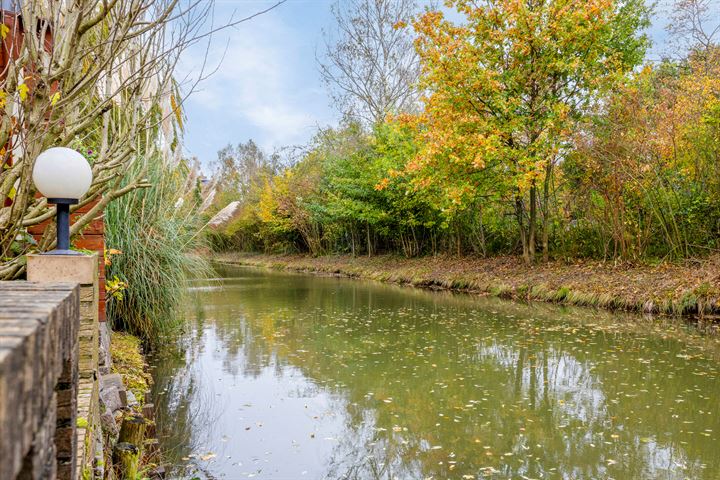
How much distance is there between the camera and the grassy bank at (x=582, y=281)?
1024 centimetres

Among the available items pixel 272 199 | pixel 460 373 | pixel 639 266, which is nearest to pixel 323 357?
pixel 460 373

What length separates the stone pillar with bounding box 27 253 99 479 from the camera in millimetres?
1202

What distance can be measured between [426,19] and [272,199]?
2027 cm

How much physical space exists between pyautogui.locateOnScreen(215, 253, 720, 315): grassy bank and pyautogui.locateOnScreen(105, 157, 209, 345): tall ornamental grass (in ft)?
8.03

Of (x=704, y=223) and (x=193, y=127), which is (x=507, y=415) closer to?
(x=193, y=127)

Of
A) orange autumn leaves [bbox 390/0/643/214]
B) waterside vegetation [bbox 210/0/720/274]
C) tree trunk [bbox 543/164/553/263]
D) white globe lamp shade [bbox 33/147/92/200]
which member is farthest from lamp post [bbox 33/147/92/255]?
tree trunk [bbox 543/164/553/263]

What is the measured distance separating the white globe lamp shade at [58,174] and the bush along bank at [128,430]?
161 cm

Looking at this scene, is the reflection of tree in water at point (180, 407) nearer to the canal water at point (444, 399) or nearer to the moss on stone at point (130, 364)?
the canal water at point (444, 399)

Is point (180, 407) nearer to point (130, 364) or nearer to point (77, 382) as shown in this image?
point (130, 364)

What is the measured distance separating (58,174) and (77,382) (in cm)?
190

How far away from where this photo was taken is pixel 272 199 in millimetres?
33500

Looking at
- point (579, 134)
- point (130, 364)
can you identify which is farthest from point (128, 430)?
point (579, 134)

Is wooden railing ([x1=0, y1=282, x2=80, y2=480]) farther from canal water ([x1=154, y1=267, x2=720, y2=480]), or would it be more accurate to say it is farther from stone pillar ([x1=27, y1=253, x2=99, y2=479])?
canal water ([x1=154, y1=267, x2=720, y2=480])

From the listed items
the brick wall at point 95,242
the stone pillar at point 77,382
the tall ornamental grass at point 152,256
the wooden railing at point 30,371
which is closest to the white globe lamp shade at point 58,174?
the stone pillar at point 77,382
